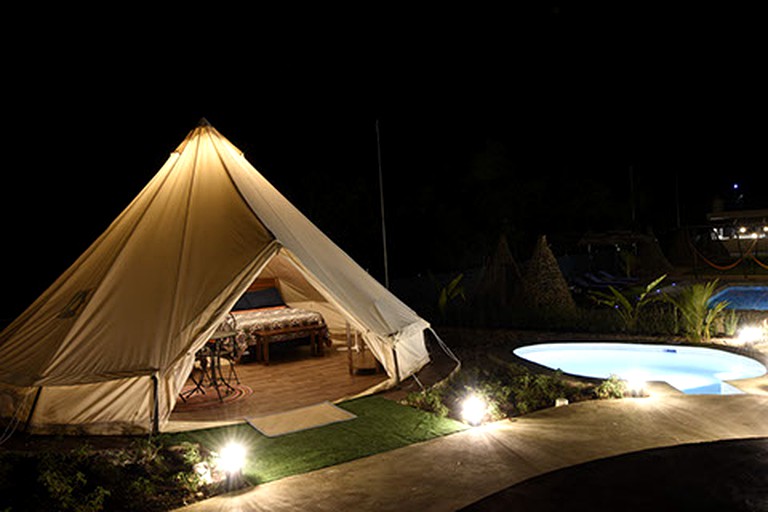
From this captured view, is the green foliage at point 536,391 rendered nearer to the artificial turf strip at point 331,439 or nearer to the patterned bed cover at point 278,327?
the artificial turf strip at point 331,439

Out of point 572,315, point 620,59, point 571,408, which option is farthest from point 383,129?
point 571,408

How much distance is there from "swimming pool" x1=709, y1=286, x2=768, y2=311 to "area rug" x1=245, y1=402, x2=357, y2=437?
9.88m

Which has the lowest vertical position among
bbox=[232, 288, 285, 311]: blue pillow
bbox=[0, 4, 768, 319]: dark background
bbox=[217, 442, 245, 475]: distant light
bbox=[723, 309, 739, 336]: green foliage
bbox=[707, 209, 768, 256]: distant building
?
bbox=[217, 442, 245, 475]: distant light

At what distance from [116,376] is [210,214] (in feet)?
6.26

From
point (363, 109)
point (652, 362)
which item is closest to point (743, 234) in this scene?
point (363, 109)

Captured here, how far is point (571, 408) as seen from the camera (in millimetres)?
5105

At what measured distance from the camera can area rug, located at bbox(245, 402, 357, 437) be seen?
16.0 ft

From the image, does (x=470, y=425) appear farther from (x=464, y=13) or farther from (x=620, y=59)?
(x=620, y=59)

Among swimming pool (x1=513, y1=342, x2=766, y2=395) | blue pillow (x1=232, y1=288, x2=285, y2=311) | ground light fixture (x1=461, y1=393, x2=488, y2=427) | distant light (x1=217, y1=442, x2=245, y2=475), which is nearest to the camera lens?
distant light (x1=217, y1=442, x2=245, y2=475)

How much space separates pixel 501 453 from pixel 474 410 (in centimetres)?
→ 72

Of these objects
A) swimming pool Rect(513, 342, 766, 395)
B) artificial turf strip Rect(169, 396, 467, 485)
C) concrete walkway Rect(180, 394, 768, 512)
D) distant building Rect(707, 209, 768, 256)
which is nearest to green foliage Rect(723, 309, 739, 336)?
swimming pool Rect(513, 342, 766, 395)

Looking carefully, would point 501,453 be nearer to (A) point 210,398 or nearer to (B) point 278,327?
(A) point 210,398

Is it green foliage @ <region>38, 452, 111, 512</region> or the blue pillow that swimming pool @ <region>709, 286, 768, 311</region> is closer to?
the blue pillow

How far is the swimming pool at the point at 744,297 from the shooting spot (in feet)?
40.7
